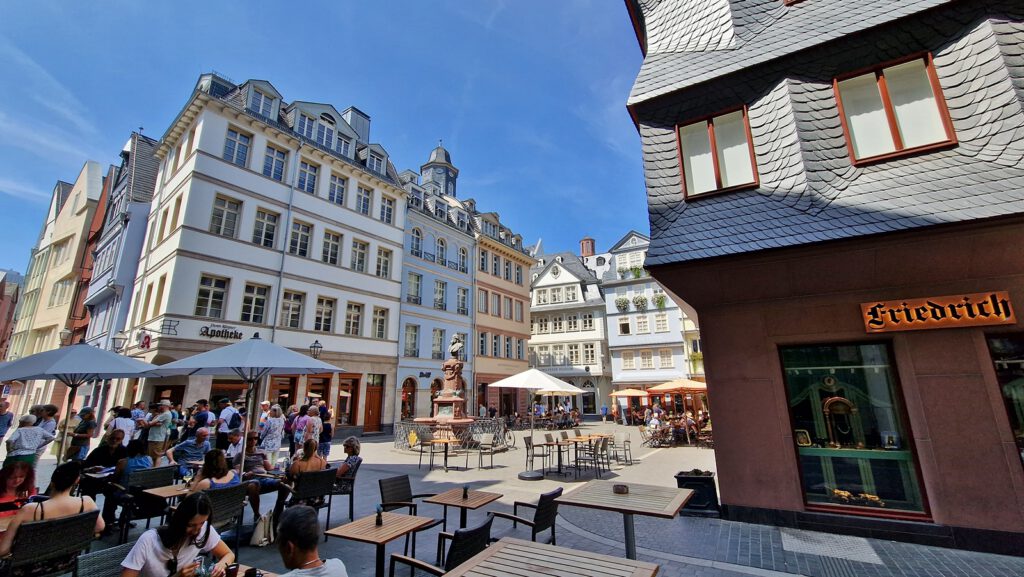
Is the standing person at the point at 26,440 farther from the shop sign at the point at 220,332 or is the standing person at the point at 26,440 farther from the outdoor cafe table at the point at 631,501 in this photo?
the shop sign at the point at 220,332

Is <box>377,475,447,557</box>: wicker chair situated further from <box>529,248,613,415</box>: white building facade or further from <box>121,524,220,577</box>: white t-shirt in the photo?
<box>529,248,613,415</box>: white building facade

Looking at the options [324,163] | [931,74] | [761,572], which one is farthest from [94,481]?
[324,163]

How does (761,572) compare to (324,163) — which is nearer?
(761,572)

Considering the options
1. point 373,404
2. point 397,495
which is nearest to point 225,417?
point 397,495

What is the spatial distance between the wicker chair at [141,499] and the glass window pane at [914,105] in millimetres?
12490

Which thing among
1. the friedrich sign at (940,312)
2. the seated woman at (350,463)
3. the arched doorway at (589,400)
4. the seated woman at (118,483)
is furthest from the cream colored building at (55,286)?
the friedrich sign at (940,312)

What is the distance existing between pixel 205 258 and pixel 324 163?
8.19 metres

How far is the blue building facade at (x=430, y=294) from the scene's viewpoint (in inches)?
1031

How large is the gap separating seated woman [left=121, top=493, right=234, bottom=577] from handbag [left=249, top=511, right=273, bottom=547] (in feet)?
10.3

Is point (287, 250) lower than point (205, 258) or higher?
higher

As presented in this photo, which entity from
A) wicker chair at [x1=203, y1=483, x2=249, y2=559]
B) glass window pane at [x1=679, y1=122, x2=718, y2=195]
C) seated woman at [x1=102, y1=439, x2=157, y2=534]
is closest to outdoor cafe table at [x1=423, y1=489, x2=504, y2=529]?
wicker chair at [x1=203, y1=483, x2=249, y2=559]

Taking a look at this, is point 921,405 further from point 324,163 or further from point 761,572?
point 324,163

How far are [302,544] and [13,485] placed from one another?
407cm

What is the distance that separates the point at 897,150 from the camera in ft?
22.6
